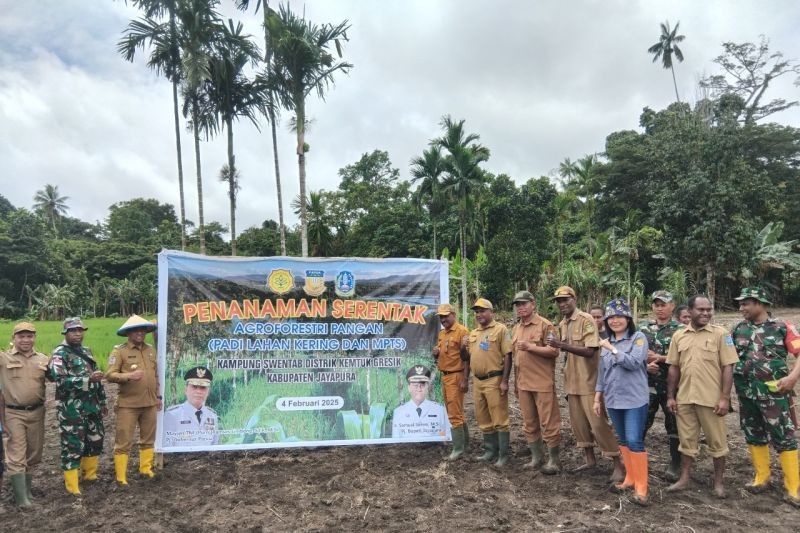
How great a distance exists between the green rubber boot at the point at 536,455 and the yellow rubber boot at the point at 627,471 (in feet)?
2.50

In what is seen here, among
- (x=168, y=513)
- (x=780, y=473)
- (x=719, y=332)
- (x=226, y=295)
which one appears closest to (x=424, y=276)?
(x=226, y=295)

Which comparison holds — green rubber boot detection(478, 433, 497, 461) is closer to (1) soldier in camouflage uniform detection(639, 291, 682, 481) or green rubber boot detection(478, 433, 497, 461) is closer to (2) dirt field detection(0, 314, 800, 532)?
(2) dirt field detection(0, 314, 800, 532)

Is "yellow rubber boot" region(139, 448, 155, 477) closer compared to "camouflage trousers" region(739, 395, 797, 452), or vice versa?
"camouflage trousers" region(739, 395, 797, 452)

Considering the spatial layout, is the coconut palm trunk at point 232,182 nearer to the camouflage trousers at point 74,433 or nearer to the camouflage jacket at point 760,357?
the camouflage trousers at point 74,433

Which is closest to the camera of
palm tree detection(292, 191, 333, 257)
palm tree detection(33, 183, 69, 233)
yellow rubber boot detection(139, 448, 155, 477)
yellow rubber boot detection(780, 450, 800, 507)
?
yellow rubber boot detection(780, 450, 800, 507)

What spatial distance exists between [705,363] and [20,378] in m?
5.50

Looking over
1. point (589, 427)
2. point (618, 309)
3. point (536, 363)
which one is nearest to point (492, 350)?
point (536, 363)

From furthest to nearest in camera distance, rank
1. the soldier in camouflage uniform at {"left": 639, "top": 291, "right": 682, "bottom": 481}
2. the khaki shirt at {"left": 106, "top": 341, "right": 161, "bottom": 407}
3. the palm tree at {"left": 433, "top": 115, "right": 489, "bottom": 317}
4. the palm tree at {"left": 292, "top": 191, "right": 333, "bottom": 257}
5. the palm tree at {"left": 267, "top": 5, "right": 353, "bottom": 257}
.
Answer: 1. the palm tree at {"left": 292, "top": 191, "right": 333, "bottom": 257}
2. the palm tree at {"left": 433, "top": 115, "right": 489, "bottom": 317}
3. the palm tree at {"left": 267, "top": 5, "right": 353, "bottom": 257}
4. the khaki shirt at {"left": 106, "top": 341, "right": 161, "bottom": 407}
5. the soldier in camouflage uniform at {"left": 639, "top": 291, "right": 682, "bottom": 481}

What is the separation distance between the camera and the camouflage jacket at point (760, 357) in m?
3.85

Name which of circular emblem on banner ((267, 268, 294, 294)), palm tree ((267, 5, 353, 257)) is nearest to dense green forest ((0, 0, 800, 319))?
palm tree ((267, 5, 353, 257))

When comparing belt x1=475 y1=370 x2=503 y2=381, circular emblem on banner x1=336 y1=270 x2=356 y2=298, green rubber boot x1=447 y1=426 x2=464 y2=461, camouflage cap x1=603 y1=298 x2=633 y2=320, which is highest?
circular emblem on banner x1=336 y1=270 x2=356 y2=298

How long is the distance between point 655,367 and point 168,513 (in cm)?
409

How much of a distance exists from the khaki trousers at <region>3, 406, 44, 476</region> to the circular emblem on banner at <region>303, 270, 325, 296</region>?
250 cm

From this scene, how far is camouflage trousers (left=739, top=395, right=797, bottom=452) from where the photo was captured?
12.4ft
